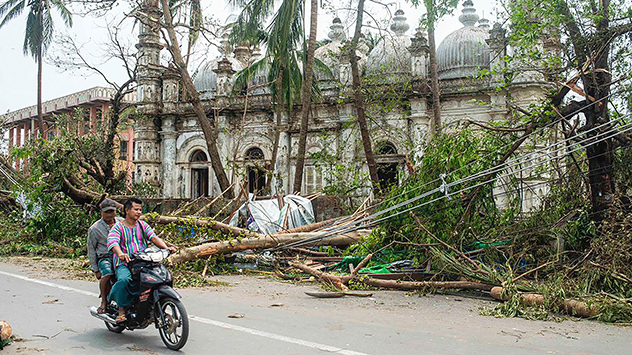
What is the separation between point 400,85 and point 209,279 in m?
12.7

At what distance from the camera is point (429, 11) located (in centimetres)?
1249

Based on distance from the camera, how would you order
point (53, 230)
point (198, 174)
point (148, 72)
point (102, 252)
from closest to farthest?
point (102, 252) < point (53, 230) < point (198, 174) < point (148, 72)

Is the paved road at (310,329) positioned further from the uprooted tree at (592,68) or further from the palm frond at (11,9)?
the palm frond at (11,9)

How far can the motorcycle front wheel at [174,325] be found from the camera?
5.30m

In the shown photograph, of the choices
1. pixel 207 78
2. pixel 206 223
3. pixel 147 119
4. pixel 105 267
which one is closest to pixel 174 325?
pixel 105 267

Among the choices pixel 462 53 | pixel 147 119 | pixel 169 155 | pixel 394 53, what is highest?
pixel 394 53

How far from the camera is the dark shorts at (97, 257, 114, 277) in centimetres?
631

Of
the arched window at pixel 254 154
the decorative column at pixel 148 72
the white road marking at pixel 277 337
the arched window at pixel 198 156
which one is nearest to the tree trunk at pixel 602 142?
the white road marking at pixel 277 337

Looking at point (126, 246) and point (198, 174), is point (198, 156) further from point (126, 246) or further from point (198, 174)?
point (126, 246)

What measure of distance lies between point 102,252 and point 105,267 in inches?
11.2

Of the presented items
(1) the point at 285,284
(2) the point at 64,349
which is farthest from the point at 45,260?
(2) the point at 64,349

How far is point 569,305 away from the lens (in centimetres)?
739

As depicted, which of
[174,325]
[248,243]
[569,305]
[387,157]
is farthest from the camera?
[387,157]

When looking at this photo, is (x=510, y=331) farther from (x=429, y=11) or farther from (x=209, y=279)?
(x=429, y=11)
